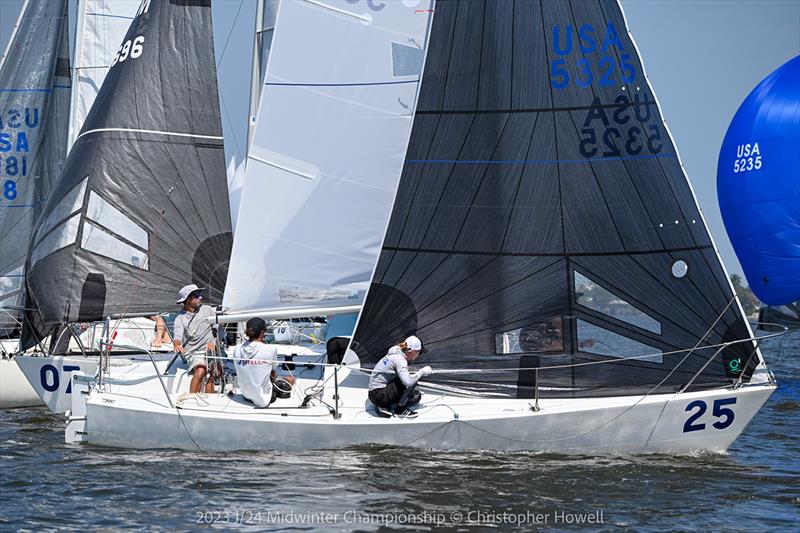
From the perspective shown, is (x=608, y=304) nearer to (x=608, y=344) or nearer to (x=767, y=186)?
(x=608, y=344)

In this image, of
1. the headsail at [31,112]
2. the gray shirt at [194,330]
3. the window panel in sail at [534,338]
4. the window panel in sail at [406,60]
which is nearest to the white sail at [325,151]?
the window panel in sail at [406,60]

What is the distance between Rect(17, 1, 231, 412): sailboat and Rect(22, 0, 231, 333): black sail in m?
0.01

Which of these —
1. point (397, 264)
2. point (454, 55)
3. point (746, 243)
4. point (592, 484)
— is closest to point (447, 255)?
point (397, 264)

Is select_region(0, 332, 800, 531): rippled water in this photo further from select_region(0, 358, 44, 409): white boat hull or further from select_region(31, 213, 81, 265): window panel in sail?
select_region(0, 358, 44, 409): white boat hull

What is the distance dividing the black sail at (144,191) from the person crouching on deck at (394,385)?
4.34 metres

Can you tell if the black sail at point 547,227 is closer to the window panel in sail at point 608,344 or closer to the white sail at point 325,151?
the window panel in sail at point 608,344

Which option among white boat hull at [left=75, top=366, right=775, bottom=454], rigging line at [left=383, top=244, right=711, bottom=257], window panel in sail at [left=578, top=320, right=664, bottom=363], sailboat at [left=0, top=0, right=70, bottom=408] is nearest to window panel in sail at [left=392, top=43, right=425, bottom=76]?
rigging line at [left=383, top=244, right=711, bottom=257]

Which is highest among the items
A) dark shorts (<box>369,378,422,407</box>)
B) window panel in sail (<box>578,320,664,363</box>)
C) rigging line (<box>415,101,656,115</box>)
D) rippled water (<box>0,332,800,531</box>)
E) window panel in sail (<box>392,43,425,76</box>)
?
window panel in sail (<box>392,43,425,76</box>)

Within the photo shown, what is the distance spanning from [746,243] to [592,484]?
9995 millimetres

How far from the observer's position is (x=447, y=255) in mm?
10727

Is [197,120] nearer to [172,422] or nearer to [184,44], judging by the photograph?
[184,44]

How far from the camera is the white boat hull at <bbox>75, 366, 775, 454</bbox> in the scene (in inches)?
388

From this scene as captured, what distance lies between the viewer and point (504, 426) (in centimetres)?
982

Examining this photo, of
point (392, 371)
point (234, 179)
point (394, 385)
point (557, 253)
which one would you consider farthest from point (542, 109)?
point (234, 179)
